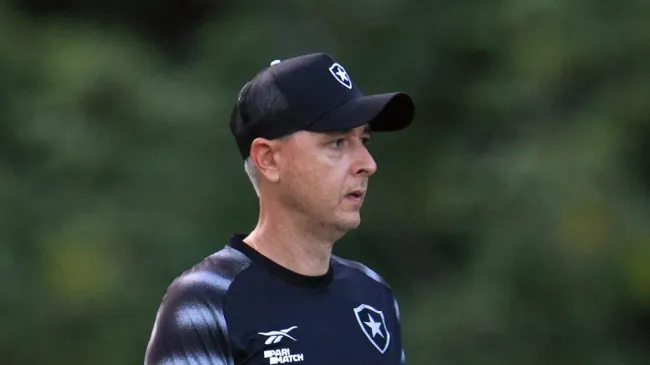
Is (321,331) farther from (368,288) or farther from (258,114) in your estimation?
(258,114)

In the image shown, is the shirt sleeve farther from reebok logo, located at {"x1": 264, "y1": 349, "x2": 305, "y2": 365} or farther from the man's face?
the man's face

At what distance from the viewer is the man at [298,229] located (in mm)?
1880

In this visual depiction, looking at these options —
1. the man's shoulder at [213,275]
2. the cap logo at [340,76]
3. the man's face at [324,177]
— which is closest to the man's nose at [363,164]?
the man's face at [324,177]

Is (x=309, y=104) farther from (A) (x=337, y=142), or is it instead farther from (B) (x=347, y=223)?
(B) (x=347, y=223)

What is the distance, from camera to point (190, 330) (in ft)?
5.95

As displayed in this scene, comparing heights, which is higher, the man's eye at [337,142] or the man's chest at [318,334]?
the man's eye at [337,142]

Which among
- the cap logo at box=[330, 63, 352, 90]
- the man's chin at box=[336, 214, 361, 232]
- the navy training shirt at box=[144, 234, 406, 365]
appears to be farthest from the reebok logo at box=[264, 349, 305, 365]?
the cap logo at box=[330, 63, 352, 90]

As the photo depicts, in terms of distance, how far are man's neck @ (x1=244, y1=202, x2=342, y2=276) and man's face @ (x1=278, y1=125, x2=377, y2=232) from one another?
31 millimetres

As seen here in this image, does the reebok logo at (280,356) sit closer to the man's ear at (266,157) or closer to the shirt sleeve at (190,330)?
the shirt sleeve at (190,330)

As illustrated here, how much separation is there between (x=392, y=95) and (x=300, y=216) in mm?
241

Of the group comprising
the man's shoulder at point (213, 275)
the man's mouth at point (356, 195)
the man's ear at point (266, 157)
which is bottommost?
the man's shoulder at point (213, 275)

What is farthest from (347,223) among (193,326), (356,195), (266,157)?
(193,326)

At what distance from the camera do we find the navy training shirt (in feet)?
5.97

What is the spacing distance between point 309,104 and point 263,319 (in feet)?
1.13
